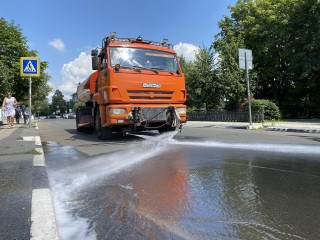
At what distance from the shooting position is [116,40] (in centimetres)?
1109

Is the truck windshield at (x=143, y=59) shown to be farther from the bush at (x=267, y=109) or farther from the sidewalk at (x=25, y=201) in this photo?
the bush at (x=267, y=109)

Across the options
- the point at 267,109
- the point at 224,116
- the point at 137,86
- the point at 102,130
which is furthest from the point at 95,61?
the point at 224,116

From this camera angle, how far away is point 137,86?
10.3 m

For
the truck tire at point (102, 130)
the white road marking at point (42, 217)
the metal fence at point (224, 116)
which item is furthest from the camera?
the metal fence at point (224, 116)

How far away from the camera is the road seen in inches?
124

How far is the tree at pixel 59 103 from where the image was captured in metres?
160

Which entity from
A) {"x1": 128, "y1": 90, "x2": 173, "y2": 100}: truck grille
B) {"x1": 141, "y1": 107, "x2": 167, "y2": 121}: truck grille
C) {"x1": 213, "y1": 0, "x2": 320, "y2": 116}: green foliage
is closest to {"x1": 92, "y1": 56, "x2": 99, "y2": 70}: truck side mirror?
{"x1": 128, "y1": 90, "x2": 173, "y2": 100}: truck grille

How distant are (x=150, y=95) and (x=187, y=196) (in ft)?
21.3

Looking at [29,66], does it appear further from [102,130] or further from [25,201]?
[25,201]

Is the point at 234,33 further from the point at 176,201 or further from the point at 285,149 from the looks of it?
the point at 176,201

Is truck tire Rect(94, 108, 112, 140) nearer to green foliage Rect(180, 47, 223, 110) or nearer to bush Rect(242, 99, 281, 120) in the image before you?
bush Rect(242, 99, 281, 120)

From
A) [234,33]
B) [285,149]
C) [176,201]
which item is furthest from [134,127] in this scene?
[234,33]

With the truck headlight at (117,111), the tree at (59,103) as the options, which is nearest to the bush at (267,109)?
the truck headlight at (117,111)

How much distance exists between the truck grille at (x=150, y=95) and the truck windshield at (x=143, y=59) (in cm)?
78
